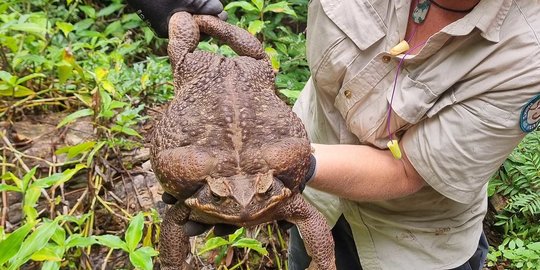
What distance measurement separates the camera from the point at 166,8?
5.61ft

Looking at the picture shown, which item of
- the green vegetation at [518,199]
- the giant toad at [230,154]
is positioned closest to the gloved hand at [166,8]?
the giant toad at [230,154]

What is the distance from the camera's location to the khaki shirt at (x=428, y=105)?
146cm

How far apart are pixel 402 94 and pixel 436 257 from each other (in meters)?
0.58

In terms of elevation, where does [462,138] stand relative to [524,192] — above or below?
above

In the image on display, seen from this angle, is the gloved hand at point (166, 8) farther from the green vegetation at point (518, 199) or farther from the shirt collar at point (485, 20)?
the green vegetation at point (518, 199)

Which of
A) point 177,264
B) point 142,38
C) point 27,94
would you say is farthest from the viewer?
point 142,38

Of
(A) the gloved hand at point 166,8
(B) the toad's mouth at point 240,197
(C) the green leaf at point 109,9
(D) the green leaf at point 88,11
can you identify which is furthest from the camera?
(C) the green leaf at point 109,9

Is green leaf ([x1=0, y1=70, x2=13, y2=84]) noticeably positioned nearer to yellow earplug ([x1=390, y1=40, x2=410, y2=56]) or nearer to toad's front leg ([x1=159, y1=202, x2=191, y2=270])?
toad's front leg ([x1=159, y1=202, x2=191, y2=270])

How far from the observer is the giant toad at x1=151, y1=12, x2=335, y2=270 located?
1.18 metres

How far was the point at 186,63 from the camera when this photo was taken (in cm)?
151

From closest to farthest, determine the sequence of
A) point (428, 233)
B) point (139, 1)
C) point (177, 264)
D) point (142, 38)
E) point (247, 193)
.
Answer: point (247, 193) → point (177, 264) → point (139, 1) → point (428, 233) → point (142, 38)

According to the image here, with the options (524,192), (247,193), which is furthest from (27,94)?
(524,192)

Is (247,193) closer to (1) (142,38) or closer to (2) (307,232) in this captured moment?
(2) (307,232)

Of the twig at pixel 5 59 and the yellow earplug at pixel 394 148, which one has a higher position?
the yellow earplug at pixel 394 148
